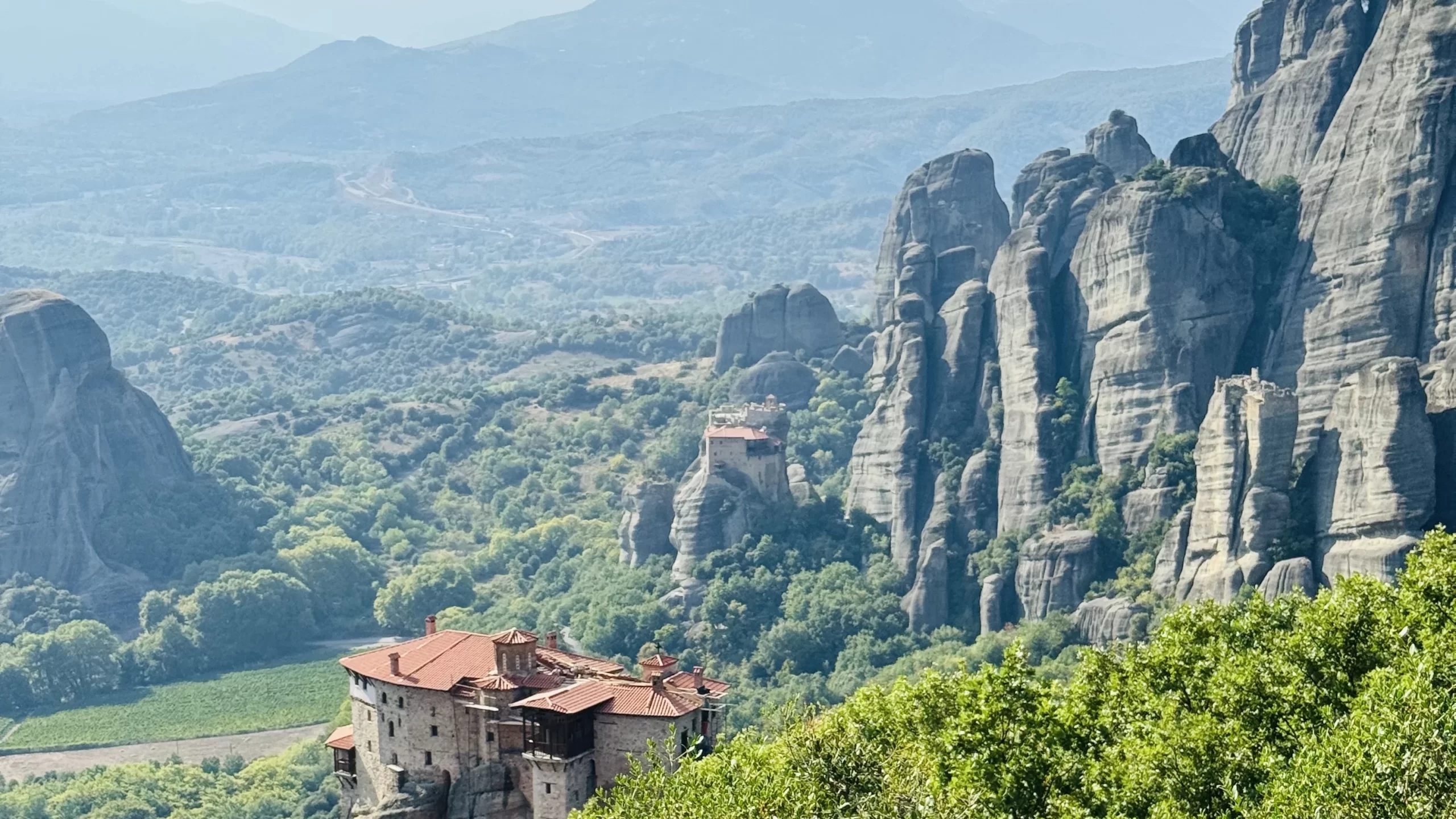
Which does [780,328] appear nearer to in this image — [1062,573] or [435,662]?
[1062,573]

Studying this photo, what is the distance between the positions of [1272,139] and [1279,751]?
64.9m

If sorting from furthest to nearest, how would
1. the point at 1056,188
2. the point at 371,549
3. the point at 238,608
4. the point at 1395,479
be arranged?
the point at 371,549 → the point at 238,608 → the point at 1056,188 → the point at 1395,479

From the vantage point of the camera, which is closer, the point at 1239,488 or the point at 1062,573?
the point at 1239,488

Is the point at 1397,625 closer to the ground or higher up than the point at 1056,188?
closer to the ground

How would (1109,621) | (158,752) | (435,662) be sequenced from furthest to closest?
(158,752)
(1109,621)
(435,662)

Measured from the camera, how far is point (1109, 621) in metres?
88.9

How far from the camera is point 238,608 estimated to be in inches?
4953

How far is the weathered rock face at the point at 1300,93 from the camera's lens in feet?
336

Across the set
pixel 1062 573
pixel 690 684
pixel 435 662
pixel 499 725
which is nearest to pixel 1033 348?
pixel 1062 573

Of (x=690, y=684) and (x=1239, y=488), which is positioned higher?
(x=1239, y=488)

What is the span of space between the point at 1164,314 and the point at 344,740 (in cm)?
4000

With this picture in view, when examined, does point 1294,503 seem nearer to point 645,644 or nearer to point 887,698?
point 645,644

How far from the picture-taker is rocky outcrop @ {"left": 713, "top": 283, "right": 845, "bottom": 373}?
151000mm

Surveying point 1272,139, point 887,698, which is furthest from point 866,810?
point 1272,139
